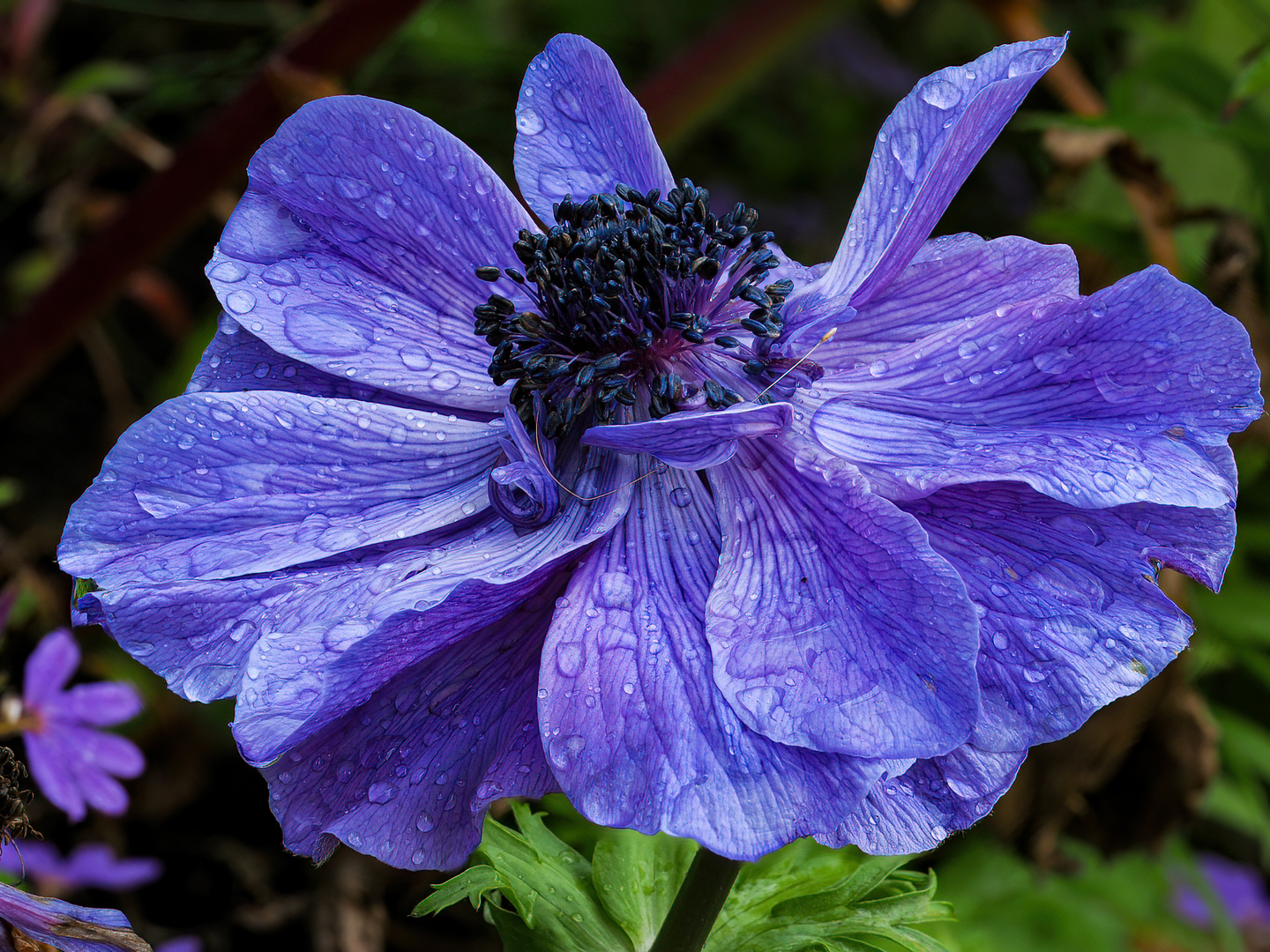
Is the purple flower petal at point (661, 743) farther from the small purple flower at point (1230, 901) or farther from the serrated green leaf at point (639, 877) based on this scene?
the small purple flower at point (1230, 901)

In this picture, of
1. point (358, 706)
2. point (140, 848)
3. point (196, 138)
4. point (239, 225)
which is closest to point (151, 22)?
point (196, 138)

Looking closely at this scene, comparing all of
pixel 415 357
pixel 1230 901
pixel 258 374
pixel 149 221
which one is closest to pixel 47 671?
pixel 258 374

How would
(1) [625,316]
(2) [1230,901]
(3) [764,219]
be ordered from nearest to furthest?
(1) [625,316] → (2) [1230,901] → (3) [764,219]

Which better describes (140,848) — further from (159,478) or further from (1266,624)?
(1266,624)

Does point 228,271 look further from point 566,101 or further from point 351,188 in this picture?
point 566,101

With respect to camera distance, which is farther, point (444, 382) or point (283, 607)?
point (444, 382)
